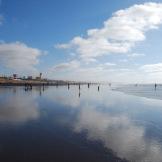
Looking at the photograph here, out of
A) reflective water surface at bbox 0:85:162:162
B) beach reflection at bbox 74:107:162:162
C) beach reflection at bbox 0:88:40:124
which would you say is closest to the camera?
reflective water surface at bbox 0:85:162:162

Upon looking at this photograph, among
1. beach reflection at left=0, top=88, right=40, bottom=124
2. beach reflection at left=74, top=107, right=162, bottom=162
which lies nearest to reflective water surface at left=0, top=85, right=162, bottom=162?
beach reflection at left=74, top=107, right=162, bottom=162

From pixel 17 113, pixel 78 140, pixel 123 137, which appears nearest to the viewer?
pixel 78 140

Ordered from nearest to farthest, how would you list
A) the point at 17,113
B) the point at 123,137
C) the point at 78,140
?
the point at 78,140 → the point at 123,137 → the point at 17,113

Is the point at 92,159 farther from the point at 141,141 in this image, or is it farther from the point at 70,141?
the point at 141,141

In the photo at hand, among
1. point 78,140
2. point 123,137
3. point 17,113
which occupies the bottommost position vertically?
point 123,137

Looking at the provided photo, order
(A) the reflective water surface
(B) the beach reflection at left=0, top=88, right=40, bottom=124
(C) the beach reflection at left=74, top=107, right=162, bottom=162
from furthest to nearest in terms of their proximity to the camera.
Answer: (B) the beach reflection at left=0, top=88, right=40, bottom=124 → (C) the beach reflection at left=74, top=107, right=162, bottom=162 → (A) the reflective water surface

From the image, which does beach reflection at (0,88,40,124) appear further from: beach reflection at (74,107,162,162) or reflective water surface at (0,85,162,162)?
beach reflection at (74,107,162,162)

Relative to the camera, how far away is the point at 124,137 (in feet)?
65.3

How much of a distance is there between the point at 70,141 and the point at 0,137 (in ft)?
16.1

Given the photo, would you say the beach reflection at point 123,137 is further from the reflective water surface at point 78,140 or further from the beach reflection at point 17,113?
the beach reflection at point 17,113

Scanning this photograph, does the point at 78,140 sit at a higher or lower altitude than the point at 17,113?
lower

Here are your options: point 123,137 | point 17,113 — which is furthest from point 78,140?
point 17,113

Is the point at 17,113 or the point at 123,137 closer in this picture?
the point at 123,137

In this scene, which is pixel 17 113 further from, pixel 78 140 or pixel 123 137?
pixel 123 137
